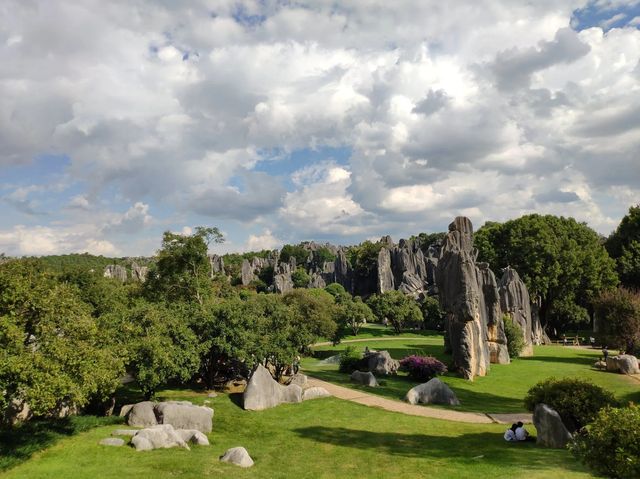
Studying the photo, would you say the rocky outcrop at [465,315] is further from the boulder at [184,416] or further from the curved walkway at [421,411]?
the boulder at [184,416]

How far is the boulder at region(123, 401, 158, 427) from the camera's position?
901 inches

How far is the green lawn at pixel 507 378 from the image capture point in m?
30.5

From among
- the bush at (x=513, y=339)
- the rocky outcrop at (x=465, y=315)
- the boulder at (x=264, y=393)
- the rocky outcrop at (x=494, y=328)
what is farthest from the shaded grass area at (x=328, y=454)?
the bush at (x=513, y=339)

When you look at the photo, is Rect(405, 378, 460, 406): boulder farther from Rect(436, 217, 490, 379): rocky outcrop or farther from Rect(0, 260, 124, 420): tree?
Rect(0, 260, 124, 420): tree

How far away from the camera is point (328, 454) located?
1948 cm

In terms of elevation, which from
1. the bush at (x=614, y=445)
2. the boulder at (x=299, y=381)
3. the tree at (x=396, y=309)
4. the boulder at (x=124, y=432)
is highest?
the tree at (x=396, y=309)

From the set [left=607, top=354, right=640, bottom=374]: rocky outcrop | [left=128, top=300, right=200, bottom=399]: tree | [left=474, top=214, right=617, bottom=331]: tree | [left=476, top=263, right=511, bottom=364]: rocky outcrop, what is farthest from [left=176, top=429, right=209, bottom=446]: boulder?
[left=474, top=214, right=617, bottom=331]: tree

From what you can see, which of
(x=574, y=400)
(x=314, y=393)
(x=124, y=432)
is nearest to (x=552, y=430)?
(x=574, y=400)

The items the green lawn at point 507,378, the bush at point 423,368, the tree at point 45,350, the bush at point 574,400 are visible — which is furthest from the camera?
the bush at point 423,368

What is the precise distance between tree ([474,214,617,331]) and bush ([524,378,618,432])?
46898 mm

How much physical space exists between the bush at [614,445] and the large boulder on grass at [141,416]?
19.5 m

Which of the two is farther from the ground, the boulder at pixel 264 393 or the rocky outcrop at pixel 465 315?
the rocky outcrop at pixel 465 315

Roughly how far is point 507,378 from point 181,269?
104 feet

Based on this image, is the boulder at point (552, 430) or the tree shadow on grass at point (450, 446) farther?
the boulder at point (552, 430)
